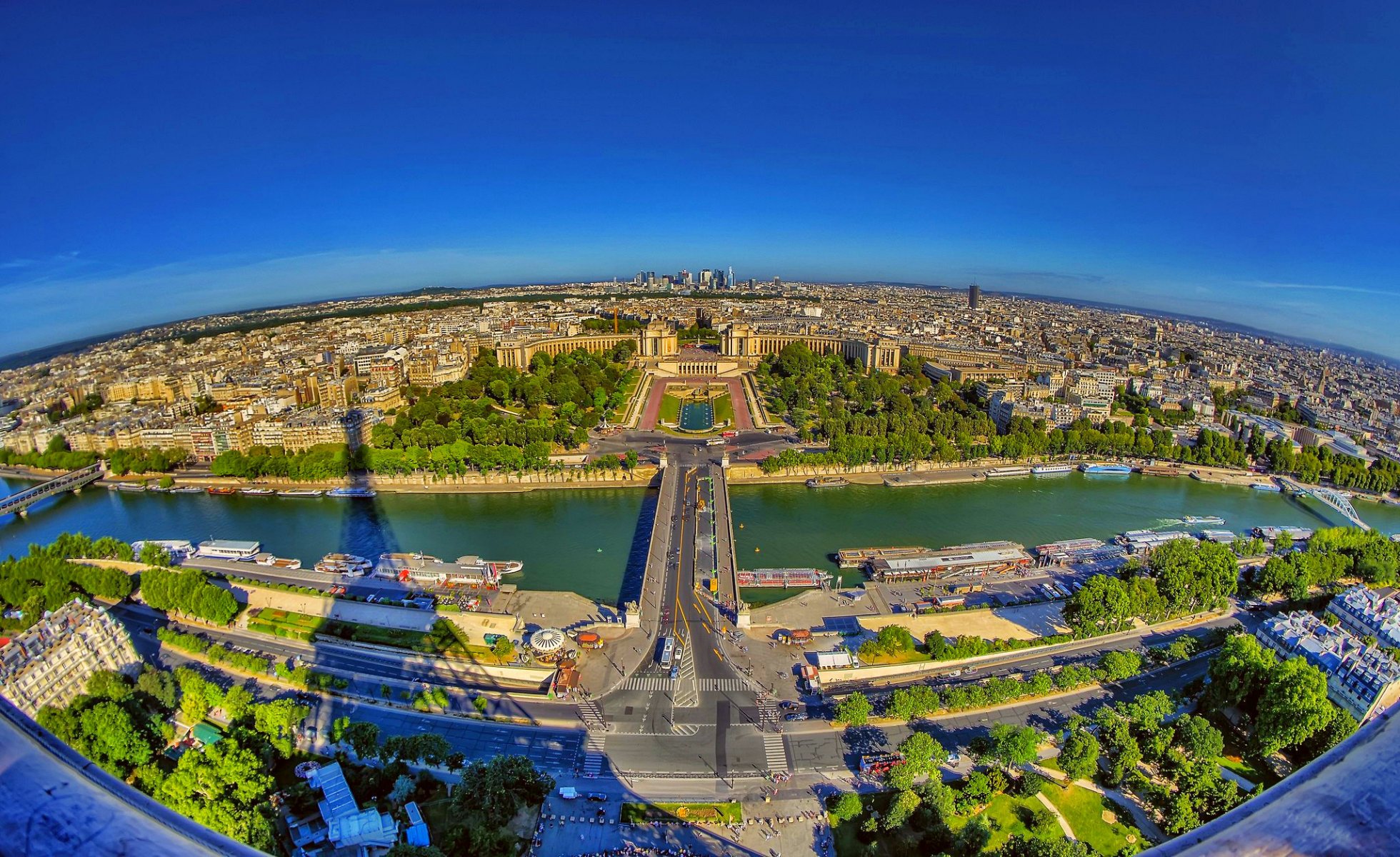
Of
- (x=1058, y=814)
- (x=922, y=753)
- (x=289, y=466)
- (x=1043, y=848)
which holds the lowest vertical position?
(x=1058, y=814)

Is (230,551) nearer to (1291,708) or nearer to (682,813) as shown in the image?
(682,813)

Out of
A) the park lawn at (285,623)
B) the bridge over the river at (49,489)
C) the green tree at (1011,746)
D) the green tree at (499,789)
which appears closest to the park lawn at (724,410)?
the park lawn at (285,623)

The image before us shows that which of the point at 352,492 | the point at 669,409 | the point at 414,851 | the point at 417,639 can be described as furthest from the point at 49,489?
the point at 414,851

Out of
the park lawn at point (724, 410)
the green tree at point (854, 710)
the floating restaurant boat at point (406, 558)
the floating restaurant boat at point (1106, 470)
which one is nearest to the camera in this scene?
the green tree at point (854, 710)

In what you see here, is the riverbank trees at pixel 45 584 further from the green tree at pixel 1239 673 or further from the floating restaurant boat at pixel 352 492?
the green tree at pixel 1239 673

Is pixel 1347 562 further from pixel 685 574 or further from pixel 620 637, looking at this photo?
pixel 620 637

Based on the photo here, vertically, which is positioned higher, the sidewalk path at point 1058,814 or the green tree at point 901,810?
the green tree at point 901,810

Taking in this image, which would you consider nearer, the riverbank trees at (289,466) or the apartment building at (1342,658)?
the apartment building at (1342,658)
